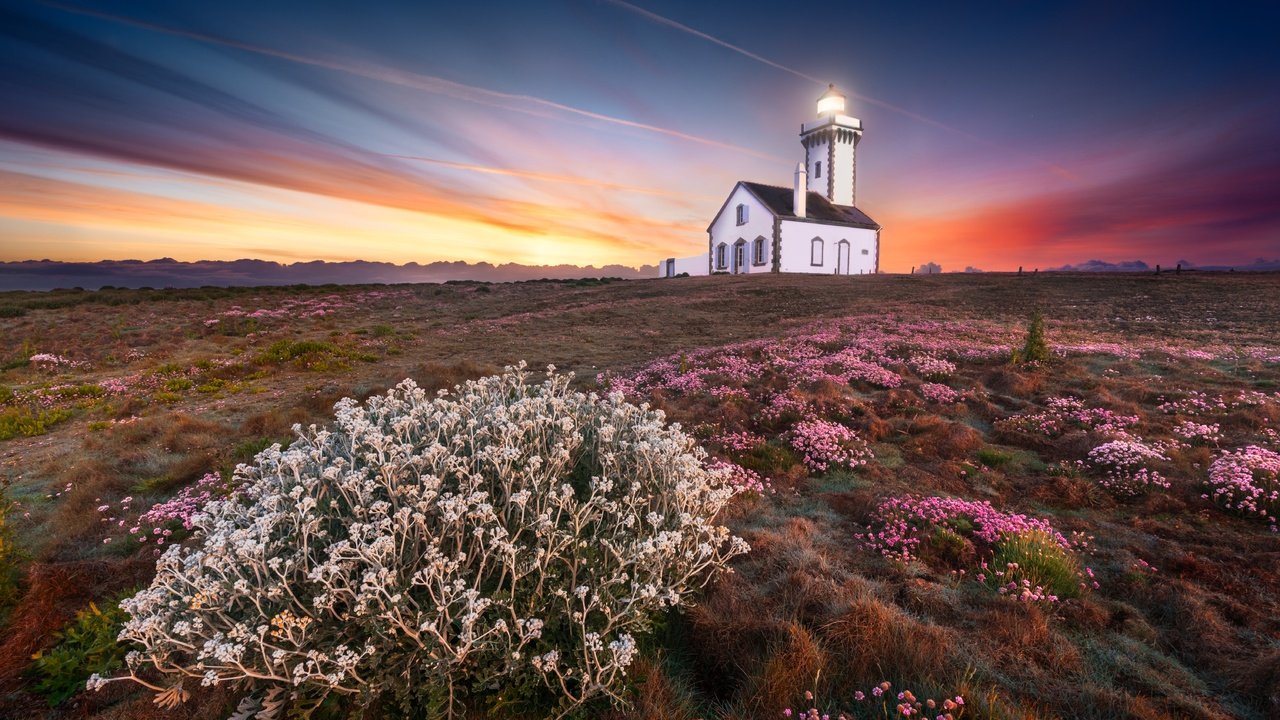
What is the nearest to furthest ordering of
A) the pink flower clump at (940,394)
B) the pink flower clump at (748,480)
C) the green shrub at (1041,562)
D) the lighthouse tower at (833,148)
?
1. the green shrub at (1041,562)
2. the pink flower clump at (748,480)
3. the pink flower clump at (940,394)
4. the lighthouse tower at (833,148)

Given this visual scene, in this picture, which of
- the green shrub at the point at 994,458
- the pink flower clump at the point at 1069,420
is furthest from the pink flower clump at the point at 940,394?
the green shrub at the point at 994,458

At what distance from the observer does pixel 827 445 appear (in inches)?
329

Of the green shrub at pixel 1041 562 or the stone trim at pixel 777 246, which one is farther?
the stone trim at pixel 777 246

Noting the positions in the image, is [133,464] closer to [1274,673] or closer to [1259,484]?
[1274,673]

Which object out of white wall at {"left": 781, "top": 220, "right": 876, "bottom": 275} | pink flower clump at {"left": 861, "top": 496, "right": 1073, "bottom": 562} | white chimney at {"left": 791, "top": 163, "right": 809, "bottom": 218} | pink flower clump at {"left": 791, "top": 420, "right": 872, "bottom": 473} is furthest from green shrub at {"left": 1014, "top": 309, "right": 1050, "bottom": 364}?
white chimney at {"left": 791, "top": 163, "right": 809, "bottom": 218}

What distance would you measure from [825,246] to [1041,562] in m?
53.9

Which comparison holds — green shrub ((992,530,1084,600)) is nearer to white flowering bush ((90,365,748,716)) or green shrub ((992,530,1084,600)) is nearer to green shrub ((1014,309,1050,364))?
white flowering bush ((90,365,748,716))

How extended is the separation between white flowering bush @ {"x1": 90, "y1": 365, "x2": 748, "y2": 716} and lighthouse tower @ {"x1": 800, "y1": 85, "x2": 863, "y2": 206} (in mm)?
62401

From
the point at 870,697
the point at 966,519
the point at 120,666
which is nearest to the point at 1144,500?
the point at 966,519

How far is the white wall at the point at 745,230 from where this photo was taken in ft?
169

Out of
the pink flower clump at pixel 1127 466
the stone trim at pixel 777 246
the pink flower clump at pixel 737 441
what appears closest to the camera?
the pink flower clump at pixel 1127 466

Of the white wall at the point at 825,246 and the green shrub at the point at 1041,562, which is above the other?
the white wall at the point at 825,246

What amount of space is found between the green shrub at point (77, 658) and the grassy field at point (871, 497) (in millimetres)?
33

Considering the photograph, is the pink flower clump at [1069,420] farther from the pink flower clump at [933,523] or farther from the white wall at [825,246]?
the white wall at [825,246]
